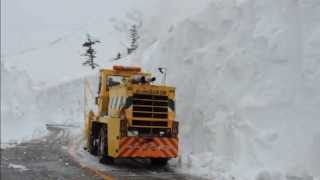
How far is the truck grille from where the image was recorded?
52.6 ft

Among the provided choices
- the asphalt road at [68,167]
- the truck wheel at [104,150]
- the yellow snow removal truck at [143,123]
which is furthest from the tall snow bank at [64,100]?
the yellow snow removal truck at [143,123]

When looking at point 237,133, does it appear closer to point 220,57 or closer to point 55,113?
point 220,57

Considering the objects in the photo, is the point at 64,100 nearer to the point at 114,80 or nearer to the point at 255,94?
the point at 114,80

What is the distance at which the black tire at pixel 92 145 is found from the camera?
63.4ft

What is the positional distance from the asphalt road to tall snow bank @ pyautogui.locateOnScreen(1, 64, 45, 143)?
1247 cm

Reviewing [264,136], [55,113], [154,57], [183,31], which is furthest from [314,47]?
[55,113]

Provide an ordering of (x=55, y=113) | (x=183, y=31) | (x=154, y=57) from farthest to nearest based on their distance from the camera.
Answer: (x=55, y=113)
(x=154, y=57)
(x=183, y=31)

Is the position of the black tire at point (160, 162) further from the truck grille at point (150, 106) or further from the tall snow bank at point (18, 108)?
the tall snow bank at point (18, 108)

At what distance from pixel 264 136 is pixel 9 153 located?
356 inches

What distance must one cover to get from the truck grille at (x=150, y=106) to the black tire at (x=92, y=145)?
3.64 meters

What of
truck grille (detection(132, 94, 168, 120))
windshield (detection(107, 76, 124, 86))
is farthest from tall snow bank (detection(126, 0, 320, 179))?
windshield (detection(107, 76, 124, 86))

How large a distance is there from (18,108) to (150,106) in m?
24.4

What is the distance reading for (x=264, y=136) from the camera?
15.4m

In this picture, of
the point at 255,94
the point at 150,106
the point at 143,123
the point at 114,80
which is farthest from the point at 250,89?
the point at 114,80
